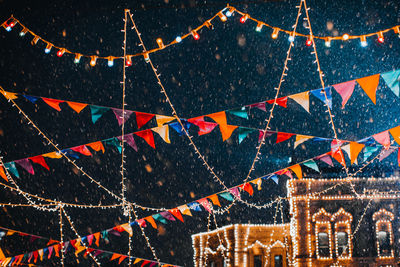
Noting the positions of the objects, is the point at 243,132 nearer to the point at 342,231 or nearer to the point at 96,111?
the point at 96,111

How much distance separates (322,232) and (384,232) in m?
2.76

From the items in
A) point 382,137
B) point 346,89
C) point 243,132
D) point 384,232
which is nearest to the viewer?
point 346,89

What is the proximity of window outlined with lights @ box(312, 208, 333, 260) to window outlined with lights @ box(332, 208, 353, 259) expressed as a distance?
31 centimetres

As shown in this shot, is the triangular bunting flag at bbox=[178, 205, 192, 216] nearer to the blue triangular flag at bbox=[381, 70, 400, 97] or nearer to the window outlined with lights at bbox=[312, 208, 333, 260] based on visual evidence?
the window outlined with lights at bbox=[312, 208, 333, 260]

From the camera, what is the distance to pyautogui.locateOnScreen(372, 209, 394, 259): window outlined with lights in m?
20.7

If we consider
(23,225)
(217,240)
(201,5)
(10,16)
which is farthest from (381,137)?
(23,225)

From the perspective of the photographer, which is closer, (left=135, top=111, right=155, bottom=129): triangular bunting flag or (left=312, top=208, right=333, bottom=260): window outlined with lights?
(left=135, top=111, right=155, bottom=129): triangular bunting flag

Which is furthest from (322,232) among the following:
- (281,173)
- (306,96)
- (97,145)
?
(306,96)

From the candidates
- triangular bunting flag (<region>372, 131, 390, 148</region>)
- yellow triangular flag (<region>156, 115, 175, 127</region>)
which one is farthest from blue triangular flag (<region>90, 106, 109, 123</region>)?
triangular bunting flag (<region>372, 131, 390, 148</region>)

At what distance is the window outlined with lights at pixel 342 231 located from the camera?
2100 centimetres

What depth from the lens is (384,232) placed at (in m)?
20.9

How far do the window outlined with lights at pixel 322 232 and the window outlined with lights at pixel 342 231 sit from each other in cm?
31

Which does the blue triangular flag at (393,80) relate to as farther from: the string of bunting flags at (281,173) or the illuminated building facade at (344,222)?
the illuminated building facade at (344,222)

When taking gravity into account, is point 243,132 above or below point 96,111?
below
